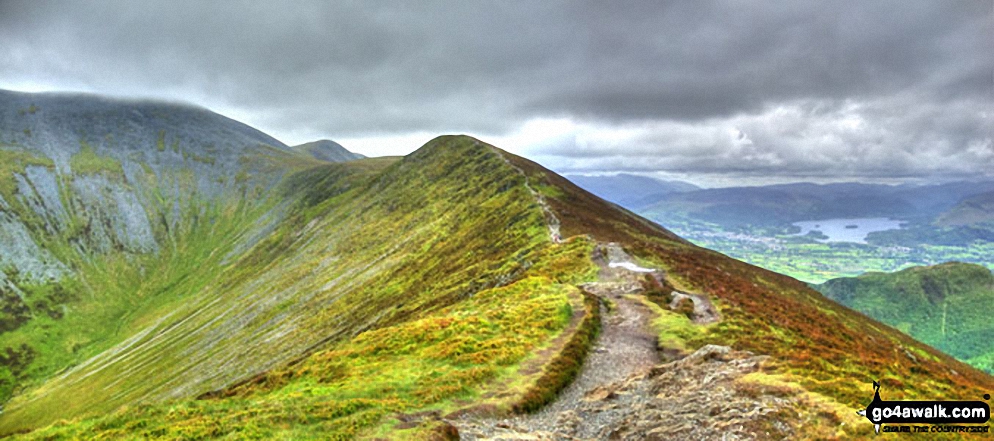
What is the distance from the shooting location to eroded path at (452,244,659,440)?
72.8ft

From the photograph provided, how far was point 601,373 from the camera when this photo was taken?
3009 cm

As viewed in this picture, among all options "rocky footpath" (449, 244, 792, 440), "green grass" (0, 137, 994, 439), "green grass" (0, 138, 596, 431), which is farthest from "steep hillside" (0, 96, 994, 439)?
"green grass" (0, 138, 596, 431)

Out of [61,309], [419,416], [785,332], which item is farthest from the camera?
[61,309]

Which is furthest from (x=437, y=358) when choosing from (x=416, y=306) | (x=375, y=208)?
(x=375, y=208)

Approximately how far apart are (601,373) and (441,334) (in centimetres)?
1405

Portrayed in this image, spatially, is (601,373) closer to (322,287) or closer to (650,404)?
(650,404)

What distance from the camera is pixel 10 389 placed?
12550cm

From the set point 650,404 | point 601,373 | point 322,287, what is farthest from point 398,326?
point 322,287

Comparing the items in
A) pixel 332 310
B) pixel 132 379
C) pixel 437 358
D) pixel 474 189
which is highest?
pixel 474 189

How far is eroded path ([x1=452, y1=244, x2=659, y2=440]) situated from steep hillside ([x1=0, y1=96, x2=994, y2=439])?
356 millimetres

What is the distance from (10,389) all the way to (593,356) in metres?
179

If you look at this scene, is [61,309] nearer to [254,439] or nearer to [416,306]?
[416,306]

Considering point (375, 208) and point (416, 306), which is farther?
point (375, 208)

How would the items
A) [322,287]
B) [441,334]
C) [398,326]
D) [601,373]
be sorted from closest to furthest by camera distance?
[601,373] → [441,334] → [398,326] → [322,287]
